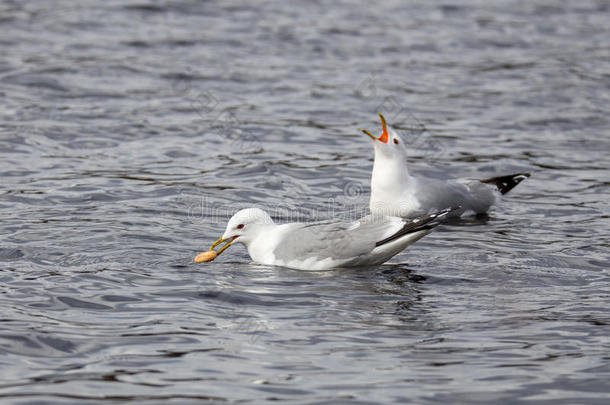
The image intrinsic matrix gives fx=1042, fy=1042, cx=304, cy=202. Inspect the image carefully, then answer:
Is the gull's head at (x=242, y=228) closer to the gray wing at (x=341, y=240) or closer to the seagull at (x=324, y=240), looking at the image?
the seagull at (x=324, y=240)

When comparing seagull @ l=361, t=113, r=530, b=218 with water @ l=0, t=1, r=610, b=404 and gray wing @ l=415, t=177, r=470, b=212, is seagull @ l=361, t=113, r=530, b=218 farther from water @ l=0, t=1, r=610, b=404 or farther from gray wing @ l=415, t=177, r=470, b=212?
water @ l=0, t=1, r=610, b=404

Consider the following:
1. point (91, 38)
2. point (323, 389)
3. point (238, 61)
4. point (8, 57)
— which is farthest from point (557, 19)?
point (323, 389)

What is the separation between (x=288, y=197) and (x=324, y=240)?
3.15 metres

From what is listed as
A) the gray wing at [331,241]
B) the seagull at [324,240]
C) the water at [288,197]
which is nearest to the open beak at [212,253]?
the seagull at [324,240]

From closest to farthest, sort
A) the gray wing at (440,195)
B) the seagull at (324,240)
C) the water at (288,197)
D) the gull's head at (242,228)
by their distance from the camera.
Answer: the water at (288,197), the seagull at (324,240), the gull's head at (242,228), the gray wing at (440,195)

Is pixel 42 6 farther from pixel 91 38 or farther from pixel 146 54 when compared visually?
pixel 146 54

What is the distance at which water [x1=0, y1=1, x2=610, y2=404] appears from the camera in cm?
666

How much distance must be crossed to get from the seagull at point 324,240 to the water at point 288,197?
0.18 metres

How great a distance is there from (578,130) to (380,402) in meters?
10.7

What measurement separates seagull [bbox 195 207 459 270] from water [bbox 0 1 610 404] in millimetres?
176

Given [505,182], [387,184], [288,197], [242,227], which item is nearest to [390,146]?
[387,184]

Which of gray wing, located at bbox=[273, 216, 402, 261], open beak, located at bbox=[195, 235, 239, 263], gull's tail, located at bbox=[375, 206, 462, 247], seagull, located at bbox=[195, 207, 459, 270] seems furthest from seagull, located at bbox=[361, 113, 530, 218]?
open beak, located at bbox=[195, 235, 239, 263]

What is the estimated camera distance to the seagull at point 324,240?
357 inches

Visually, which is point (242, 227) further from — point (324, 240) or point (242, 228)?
point (324, 240)
